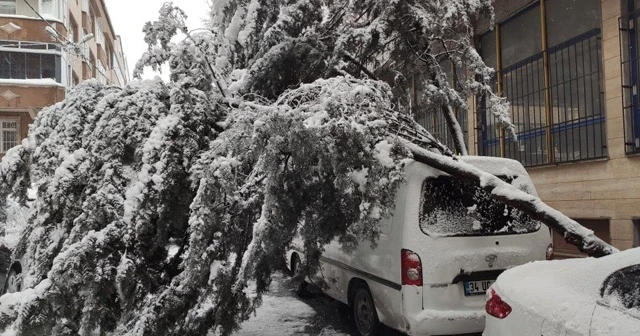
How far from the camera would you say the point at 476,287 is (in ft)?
16.3

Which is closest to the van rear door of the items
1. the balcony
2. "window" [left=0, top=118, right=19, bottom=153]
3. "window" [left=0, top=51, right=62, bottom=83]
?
the balcony

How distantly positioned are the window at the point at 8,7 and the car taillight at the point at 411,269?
3129 centimetres

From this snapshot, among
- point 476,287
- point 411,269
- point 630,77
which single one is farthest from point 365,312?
point 630,77

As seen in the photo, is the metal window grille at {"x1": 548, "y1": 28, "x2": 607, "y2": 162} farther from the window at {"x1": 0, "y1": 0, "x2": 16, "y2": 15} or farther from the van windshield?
the window at {"x1": 0, "y1": 0, "x2": 16, "y2": 15}

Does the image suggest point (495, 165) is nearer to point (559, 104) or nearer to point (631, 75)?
point (631, 75)

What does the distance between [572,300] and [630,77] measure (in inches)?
265

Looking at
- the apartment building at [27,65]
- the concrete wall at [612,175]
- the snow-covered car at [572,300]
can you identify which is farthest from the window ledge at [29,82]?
the snow-covered car at [572,300]

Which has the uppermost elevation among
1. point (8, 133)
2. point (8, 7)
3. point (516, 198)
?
point (8, 7)

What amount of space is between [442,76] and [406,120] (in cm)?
230

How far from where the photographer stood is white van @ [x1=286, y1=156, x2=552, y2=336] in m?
4.84

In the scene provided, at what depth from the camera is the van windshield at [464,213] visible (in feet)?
16.5

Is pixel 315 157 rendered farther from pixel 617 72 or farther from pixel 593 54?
pixel 593 54

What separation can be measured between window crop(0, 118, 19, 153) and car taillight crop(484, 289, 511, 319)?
102 ft

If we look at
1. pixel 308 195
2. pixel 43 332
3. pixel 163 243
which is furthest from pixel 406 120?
pixel 43 332
